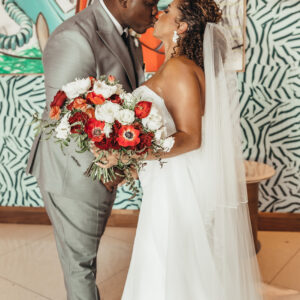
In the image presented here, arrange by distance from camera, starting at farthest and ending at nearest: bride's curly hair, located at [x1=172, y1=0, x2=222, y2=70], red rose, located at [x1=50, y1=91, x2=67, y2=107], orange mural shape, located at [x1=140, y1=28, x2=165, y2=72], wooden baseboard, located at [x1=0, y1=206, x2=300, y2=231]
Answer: wooden baseboard, located at [x1=0, y1=206, x2=300, y2=231] → orange mural shape, located at [x1=140, y1=28, x2=165, y2=72] → bride's curly hair, located at [x1=172, y1=0, x2=222, y2=70] → red rose, located at [x1=50, y1=91, x2=67, y2=107]

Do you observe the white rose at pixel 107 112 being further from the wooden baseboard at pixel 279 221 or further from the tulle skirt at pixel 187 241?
the wooden baseboard at pixel 279 221

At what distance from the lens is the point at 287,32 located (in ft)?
10.4

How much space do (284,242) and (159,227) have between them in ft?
6.49

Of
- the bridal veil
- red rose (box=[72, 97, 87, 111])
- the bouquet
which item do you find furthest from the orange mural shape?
red rose (box=[72, 97, 87, 111])

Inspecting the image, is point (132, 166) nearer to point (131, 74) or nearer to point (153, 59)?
point (131, 74)

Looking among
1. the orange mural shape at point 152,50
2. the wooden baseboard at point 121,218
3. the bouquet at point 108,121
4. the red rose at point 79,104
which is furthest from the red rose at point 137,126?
the wooden baseboard at point 121,218

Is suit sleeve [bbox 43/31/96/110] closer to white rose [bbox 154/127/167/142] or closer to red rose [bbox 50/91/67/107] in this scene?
red rose [bbox 50/91/67/107]

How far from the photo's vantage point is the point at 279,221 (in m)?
3.48

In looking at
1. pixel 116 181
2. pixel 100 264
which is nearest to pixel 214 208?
pixel 116 181

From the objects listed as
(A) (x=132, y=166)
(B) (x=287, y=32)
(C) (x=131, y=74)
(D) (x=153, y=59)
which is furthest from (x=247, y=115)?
(A) (x=132, y=166)

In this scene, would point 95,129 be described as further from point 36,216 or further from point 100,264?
point 36,216

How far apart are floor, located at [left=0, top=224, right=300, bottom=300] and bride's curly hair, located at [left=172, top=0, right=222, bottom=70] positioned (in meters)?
1.73

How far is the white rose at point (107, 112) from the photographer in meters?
1.38

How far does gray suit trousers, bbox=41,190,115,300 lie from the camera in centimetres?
186
